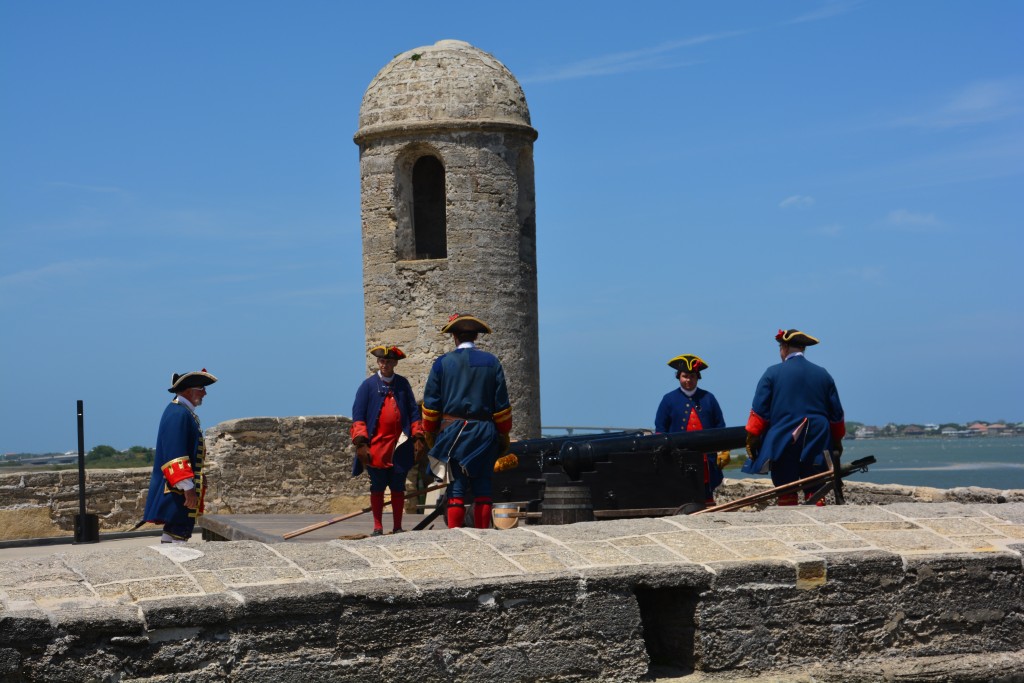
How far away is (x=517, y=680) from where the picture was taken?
6445 mm

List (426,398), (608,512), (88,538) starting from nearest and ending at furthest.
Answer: (426,398)
(608,512)
(88,538)

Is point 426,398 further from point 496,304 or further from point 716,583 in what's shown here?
point 496,304

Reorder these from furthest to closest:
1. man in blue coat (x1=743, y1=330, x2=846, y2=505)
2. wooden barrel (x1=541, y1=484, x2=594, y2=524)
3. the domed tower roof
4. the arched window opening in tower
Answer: the arched window opening in tower
the domed tower roof
man in blue coat (x1=743, y1=330, x2=846, y2=505)
wooden barrel (x1=541, y1=484, x2=594, y2=524)

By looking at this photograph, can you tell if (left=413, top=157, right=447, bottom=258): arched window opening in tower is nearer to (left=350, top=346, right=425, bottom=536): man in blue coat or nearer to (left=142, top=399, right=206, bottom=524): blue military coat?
(left=350, top=346, right=425, bottom=536): man in blue coat

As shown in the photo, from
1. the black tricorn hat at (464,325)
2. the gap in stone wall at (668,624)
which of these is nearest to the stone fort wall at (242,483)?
the black tricorn hat at (464,325)

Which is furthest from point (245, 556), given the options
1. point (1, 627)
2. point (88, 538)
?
point (88, 538)

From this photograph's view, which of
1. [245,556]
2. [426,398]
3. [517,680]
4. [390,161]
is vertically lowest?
[517,680]

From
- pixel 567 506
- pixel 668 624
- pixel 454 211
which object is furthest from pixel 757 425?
pixel 454 211

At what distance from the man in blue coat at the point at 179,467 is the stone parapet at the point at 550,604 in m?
2.02

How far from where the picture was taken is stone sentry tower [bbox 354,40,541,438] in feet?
48.8

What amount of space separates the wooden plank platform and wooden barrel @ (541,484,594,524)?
93.0 inches

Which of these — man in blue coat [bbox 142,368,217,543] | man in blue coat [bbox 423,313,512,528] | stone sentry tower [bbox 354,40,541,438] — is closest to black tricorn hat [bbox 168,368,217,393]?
man in blue coat [bbox 142,368,217,543]

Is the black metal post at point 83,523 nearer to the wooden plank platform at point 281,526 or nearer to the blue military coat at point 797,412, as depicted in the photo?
the wooden plank platform at point 281,526

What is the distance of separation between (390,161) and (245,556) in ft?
29.3
